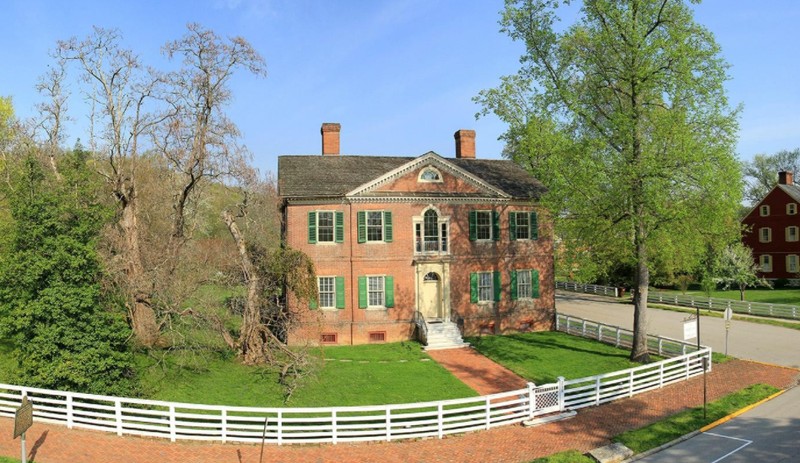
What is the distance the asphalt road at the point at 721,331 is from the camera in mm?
24188

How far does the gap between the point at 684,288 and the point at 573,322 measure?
871 inches

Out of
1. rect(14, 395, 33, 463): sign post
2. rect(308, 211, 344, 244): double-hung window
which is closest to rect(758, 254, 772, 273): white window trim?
rect(308, 211, 344, 244): double-hung window

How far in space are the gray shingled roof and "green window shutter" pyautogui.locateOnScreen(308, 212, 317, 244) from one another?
101 cm

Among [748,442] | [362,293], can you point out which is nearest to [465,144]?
[362,293]

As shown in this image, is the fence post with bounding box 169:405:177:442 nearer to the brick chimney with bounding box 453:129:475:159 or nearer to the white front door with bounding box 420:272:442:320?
the white front door with bounding box 420:272:442:320

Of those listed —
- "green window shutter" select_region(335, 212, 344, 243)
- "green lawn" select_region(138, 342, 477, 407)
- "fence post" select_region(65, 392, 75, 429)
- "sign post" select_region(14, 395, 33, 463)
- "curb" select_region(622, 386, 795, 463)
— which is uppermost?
"green window shutter" select_region(335, 212, 344, 243)

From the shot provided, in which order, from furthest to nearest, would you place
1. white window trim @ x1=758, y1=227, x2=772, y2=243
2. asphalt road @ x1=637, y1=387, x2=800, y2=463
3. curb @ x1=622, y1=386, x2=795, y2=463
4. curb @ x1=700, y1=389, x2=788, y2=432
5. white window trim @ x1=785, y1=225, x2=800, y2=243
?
white window trim @ x1=758, y1=227, x2=772, y2=243
white window trim @ x1=785, y1=225, x2=800, y2=243
curb @ x1=700, y1=389, x2=788, y2=432
curb @ x1=622, y1=386, x2=795, y2=463
asphalt road @ x1=637, y1=387, x2=800, y2=463

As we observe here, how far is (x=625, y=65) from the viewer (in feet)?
67.6

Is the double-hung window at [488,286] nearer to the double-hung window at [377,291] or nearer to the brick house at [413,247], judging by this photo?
the brick house at [413,247]

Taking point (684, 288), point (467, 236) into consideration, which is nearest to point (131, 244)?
point (467, 236)

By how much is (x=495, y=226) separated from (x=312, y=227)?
31.4ft

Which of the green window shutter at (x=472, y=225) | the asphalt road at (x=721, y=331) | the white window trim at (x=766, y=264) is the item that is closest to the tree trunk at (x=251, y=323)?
the green window shutter at (x=472, y=225)

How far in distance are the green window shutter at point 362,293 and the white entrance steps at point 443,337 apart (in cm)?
320

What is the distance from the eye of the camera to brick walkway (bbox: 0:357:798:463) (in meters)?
12.8
